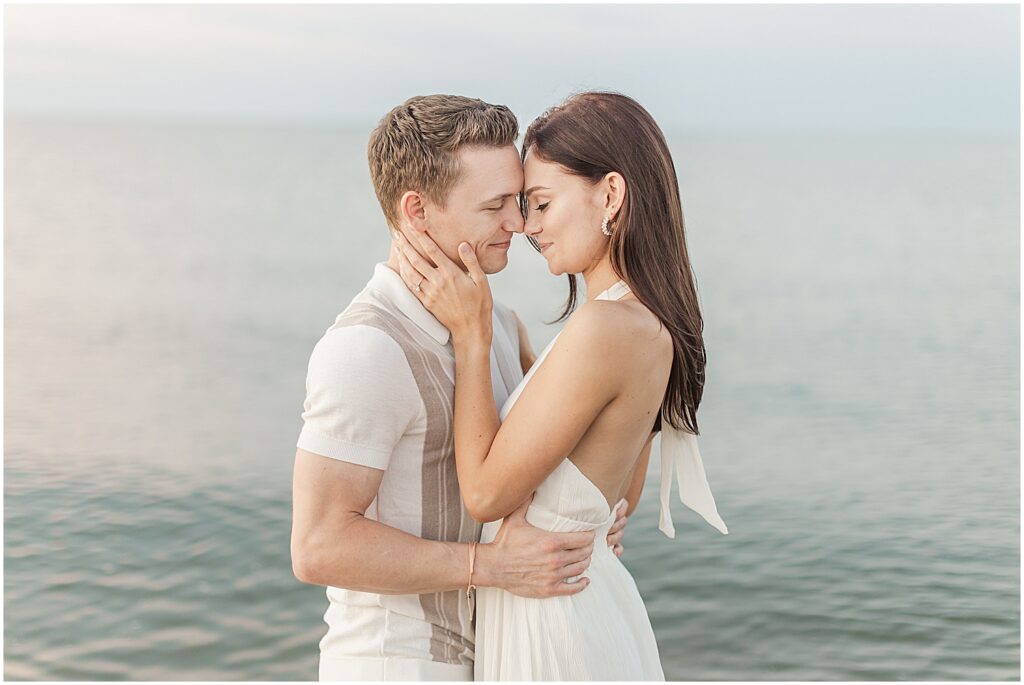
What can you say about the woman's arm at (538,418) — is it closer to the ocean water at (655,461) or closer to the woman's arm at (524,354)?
the woman's arm at (524,354)

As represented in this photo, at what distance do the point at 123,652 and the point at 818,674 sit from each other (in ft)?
16.6

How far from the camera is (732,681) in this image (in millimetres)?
7875

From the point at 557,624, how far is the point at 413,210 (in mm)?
1062

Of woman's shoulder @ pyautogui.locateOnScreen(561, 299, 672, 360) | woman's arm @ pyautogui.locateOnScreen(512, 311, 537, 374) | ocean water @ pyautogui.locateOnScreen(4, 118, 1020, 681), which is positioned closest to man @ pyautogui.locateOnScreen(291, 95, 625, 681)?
woman's shoulder @ pyautogui.locateOnScreen(561, 299, 672, 360)

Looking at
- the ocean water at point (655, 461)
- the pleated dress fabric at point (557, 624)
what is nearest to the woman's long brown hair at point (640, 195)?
the pleated dress fabric at point (557, 624)

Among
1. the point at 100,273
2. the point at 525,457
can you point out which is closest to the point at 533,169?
the point at 525,457

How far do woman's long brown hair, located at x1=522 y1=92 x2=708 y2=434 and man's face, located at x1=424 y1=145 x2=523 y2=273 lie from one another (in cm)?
11

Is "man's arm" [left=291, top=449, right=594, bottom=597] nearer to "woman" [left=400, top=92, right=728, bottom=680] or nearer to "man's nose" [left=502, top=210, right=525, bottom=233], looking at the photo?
"woman" [left=400, top=92, right=728, bottom=680]

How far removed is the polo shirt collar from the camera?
8.75 ft

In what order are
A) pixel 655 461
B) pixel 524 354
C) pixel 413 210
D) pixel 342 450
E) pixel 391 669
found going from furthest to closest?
pixel 655 461 < pixel 524 354 < pixel 413 210 < pixel 391 669 < pixel 342 450

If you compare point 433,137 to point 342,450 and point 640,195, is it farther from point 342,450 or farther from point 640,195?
point 342,450

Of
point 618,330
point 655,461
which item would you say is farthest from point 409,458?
point 655,461

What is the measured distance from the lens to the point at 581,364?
8.27ft

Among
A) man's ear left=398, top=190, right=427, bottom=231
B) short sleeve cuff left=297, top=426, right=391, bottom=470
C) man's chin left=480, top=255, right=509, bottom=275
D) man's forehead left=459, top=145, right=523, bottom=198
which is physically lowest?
short sleeve cuff left=297, top=426, right=391, bottom=470
